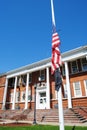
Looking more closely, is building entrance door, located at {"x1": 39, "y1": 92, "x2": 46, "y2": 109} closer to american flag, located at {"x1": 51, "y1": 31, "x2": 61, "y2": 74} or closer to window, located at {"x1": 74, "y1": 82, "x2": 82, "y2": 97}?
window, located at {"x1": 74, "y1": 82, "x2": 82, "y2": 97}

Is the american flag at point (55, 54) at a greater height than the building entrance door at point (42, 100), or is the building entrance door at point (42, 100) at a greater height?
the american flag at point (55, 54)

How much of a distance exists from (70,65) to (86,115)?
349 inches

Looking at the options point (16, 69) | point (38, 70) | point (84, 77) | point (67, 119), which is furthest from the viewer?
point (16, 69)

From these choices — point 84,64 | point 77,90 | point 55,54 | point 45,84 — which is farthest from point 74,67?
point 55,54

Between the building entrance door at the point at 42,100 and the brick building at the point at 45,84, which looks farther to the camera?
the building entrance door at the point at 42,100

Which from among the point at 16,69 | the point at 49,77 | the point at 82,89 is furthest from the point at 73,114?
the point at 16,69

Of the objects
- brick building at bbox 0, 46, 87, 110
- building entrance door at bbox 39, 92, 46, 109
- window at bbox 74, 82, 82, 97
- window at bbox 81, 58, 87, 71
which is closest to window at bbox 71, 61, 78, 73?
brick building at bbox 0, 46, 87, 110

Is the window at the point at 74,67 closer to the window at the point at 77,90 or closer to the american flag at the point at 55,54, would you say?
the window at the point at 77,90

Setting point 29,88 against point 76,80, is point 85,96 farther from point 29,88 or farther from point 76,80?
point 29,88

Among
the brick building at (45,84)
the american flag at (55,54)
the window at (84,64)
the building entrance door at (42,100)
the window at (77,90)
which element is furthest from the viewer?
the building entrance door at (42,100)

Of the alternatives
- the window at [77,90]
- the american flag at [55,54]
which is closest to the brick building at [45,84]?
the window at [77,90]

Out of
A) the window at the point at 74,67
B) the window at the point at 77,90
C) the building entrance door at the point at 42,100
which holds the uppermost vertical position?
the window at the point at 74,67

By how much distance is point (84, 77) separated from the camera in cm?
2172

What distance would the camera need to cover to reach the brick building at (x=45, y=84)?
70.2ft
